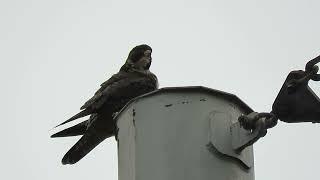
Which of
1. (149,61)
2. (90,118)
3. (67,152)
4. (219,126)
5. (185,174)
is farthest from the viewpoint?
(149,61)

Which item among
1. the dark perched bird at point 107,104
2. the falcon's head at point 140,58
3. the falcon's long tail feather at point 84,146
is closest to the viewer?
the falcon's long tail feather at point 84,146

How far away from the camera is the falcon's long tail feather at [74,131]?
5.02 m

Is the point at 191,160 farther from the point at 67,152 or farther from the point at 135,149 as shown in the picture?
the point at 67,152

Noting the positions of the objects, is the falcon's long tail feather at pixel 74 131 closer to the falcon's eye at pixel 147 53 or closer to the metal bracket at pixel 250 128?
the falcon's eye at pixel 147 53

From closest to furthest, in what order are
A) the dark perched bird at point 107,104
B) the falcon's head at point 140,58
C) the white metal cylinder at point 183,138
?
the white metal cylinder at point 183,138 < the dark perched bird at point 107,104 < the falcon's head at point 140,58

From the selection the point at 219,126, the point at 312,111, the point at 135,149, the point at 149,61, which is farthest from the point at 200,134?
the point at 149,61

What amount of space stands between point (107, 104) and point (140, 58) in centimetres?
116

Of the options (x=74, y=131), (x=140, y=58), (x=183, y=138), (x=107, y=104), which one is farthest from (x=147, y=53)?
(x=183, y=138)

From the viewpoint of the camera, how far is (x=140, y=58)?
675 cm

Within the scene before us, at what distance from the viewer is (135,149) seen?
230cm

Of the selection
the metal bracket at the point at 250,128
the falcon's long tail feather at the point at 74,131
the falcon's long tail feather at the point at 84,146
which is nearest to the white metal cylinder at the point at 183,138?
the metal bracket at the point at 250,128

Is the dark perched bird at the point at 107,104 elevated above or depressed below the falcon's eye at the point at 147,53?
below

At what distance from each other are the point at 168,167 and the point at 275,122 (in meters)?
0.37

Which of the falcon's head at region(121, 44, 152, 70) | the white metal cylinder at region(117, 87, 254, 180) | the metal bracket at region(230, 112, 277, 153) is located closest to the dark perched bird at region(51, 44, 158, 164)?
the falcon's head at region(121, 44, 152, 70)
